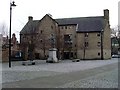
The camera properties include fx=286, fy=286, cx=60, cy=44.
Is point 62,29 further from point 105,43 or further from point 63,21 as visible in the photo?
point 105,43

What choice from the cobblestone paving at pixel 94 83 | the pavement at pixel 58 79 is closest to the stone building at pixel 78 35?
the pavement at pixel 58 79

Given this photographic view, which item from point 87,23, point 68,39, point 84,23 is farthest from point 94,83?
point 68,39

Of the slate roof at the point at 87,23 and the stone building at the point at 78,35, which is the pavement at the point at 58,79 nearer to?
the stone building at the point at 78,35

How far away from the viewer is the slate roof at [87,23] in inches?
3137

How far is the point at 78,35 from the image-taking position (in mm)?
81625

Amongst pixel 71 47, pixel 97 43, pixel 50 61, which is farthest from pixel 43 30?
pixel 50 61

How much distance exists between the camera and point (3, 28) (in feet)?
323

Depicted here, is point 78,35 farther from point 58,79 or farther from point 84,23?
point 58,79

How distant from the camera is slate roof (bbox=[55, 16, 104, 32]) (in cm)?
7969

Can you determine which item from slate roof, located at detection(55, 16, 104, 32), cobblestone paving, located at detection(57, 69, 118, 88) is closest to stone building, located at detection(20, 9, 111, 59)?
slate roof, located at detection(55, 16, 104, 32)

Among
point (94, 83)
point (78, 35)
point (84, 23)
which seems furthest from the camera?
point (84, 23)

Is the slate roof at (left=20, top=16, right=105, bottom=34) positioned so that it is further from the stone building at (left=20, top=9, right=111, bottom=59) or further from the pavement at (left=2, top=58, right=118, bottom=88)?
the pavement at (left=2, top=58, right=118, bottom=88)

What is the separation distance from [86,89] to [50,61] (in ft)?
112

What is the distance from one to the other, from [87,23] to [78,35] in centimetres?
428
